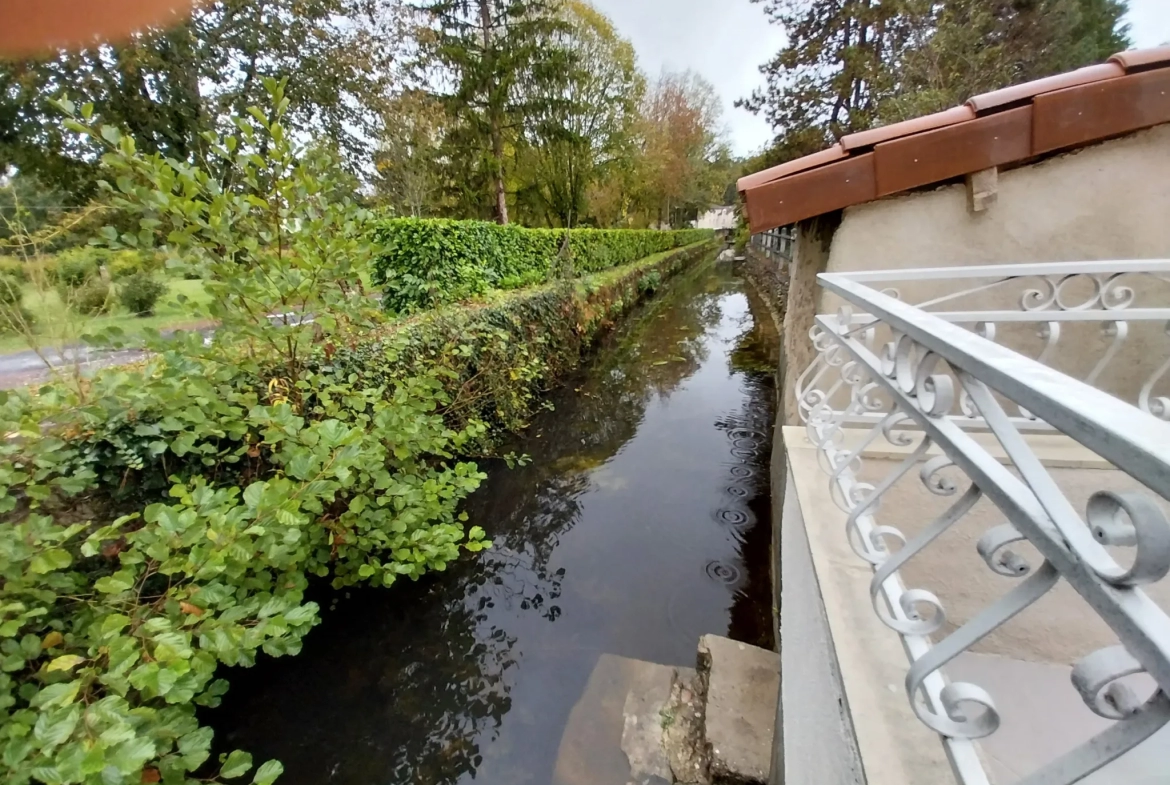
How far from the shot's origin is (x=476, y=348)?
600 centimetres

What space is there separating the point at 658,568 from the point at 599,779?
1.86 metres

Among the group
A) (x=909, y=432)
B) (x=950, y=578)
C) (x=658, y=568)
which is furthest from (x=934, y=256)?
(x=658, y=568)

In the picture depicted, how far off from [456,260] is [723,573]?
6.74 meters

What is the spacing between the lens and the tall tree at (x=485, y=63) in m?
15.8

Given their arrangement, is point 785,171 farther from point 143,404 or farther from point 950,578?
point 143,404

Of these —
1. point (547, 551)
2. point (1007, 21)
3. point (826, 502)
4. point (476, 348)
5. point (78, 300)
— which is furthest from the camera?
point (1007, 21)

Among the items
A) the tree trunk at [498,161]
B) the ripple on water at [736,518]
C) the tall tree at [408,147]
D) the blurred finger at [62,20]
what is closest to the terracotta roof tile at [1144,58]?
the ripple on water at [736,518]

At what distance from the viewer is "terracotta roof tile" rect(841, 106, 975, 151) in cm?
255

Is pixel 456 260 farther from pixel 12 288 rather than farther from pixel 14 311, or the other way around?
pixel 14 311

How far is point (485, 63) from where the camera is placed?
52.5 ft

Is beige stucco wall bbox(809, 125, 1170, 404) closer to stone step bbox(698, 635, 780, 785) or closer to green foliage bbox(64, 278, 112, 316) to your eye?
stone step bbox(698, 635, 780, 785)

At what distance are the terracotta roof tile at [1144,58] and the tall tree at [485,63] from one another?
56.5 feet

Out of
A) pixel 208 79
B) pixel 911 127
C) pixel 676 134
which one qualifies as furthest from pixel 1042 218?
pixel 676 134

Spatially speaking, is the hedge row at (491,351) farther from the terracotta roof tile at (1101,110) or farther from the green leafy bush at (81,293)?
the terracotta roof tile at (1101,110)
